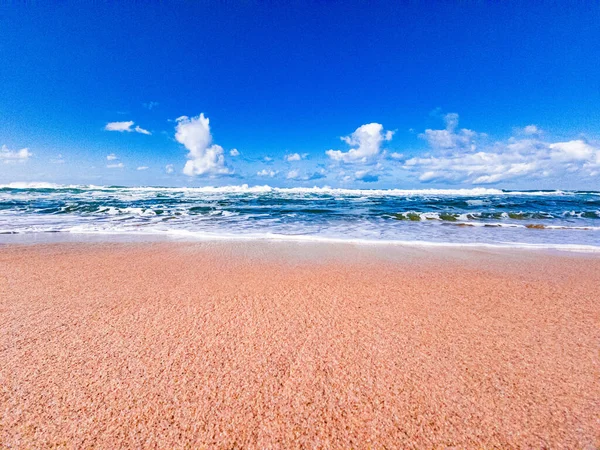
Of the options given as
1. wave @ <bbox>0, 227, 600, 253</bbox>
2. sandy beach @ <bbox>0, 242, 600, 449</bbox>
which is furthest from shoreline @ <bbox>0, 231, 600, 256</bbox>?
sandy beach @ <bbox>0, 242, 600, 449</bbox>

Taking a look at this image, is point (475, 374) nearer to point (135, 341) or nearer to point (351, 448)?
point (351, 448)

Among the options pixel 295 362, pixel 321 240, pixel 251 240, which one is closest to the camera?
pixel 295 362

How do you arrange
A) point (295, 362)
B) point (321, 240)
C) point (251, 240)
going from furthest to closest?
point (321, 240)
point (251, 240)
point (295, 362)

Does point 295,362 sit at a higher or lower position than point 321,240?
higher

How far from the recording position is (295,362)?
73.1 inches

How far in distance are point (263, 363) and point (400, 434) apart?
0.84 m

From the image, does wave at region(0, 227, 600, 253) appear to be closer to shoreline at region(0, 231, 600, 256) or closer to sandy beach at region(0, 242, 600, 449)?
shoreline at region(0, 231, 600, 256)

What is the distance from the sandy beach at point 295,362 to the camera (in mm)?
1351

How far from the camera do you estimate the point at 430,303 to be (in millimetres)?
2889

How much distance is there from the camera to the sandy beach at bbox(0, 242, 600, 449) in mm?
1351

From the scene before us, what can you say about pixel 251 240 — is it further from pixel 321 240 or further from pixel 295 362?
pixel 295 362

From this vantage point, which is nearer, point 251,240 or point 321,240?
point 251,240

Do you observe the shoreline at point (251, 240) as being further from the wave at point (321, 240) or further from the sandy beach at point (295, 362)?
the sandy beach at point (295, 362)

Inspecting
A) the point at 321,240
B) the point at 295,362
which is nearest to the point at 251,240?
the point at 321,240
